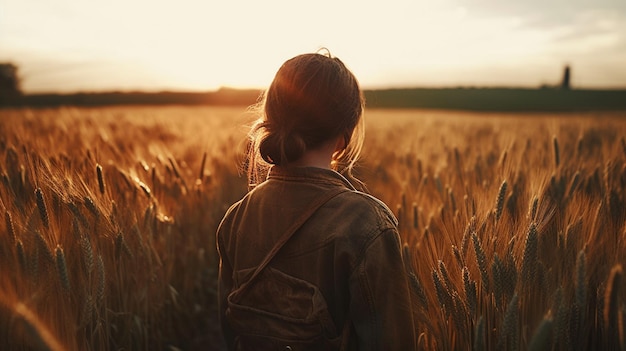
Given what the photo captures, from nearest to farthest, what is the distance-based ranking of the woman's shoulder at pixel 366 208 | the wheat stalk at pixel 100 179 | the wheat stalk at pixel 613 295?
1. the wheat stalk at pixel 613 295
2. the woman's shoulder at pixel 366 208
3. the wheat stalk at pixel 100 179

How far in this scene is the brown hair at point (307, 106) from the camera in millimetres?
1363

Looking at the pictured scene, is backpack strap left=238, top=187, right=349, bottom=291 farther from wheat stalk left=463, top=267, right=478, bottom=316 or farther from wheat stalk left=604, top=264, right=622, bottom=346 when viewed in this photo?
wheat stalk left=604, top=264, right=622, bottom=346

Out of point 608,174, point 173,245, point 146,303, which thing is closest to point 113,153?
point 173,245

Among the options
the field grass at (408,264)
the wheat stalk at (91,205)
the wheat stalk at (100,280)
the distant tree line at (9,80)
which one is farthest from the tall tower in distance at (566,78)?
the distant tree line at (9,80)

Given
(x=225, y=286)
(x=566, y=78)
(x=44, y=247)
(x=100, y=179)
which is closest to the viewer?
(x=44, y=247)

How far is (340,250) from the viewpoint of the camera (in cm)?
128

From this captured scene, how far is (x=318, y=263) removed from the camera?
1.34 meters

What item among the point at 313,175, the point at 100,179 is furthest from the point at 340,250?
the point at 100,179

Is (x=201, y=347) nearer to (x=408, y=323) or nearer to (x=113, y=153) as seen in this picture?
(x=113, y=153)

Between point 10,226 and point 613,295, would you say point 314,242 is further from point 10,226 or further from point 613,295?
point 10,226

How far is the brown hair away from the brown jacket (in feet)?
0.31

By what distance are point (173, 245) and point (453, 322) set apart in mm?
1615

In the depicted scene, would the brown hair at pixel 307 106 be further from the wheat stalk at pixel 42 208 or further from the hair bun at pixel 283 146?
the wheat stalk at pixel 42 208

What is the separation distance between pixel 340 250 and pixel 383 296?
16 centimetres
